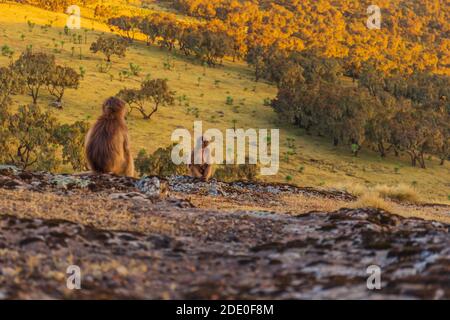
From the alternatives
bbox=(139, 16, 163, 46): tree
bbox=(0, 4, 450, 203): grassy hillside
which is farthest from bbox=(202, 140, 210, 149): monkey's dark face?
bbox=(139, 16, 163, 46): tree

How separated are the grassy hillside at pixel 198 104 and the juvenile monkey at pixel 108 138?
1945cm

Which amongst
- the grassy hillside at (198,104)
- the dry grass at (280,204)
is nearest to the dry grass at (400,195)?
the dry grass at (280,204)

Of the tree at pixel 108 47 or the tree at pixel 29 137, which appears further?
the tree at pixel 108 47

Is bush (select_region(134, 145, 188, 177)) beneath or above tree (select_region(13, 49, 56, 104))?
beneath

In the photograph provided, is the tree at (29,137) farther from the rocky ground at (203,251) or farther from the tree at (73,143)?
the rocky ground at (203,251)

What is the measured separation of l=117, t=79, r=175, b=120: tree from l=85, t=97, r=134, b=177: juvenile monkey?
117 feet

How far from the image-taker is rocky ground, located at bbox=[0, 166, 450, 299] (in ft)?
14.9

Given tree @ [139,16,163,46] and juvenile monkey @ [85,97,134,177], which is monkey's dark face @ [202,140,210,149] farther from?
tree @ [139,16,163,46]

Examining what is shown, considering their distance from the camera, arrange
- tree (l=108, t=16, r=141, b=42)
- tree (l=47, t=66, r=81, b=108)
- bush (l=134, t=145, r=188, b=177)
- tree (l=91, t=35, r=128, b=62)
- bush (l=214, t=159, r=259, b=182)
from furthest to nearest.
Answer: tree (l=108, t=16, r=141, b=42), tree (l=91, t=35, r=128, b=62), tree (l=47, t=66, r=81, b=108), bush (l=214, t=159, r=259, b=182), bush (l=134, t=145, r=188, b=177)

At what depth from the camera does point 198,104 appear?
179 ft

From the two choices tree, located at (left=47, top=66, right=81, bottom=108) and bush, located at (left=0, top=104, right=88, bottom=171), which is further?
tree, located at (left=47, top=66, right=81, bottom=108)

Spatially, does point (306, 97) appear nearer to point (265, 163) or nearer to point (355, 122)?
point (355, 122)

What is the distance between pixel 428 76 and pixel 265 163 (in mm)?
45086

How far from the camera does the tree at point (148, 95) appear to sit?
4606 centimetres
